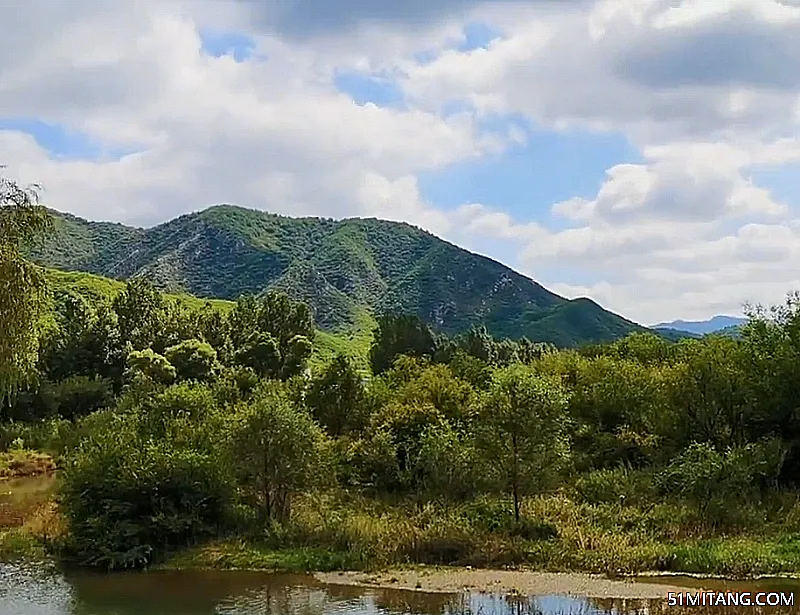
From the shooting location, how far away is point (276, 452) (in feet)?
103

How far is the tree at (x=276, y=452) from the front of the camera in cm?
A: 3117

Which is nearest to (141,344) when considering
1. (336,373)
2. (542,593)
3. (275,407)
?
(336,373)

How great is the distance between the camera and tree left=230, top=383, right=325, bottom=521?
3117 cm

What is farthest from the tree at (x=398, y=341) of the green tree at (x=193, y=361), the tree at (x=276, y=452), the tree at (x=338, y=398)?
the tree at (x=276, y=452)

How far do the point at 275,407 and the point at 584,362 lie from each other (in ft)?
76.8

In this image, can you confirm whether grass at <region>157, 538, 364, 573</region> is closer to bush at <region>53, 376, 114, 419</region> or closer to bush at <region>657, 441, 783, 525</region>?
bush at <region>657, 441, 783, 525</region>

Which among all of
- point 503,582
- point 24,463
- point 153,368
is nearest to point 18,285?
point 503,582

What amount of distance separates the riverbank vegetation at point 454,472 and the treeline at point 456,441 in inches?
3.2

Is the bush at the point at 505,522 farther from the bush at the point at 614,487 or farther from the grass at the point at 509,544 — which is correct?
the bush at the point at 614,487

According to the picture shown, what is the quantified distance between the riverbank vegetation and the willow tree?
0.27ft

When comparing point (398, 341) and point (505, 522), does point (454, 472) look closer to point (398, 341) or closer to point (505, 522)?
point (505, 522)

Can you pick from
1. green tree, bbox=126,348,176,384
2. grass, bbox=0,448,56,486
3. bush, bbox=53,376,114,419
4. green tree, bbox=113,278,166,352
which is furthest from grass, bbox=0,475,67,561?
green tree, bbox=113,278,166,352

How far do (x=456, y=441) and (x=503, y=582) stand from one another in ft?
28.3

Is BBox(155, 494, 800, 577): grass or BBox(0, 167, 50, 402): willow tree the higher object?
BBox(0, 167, 50, 402): willow tree
